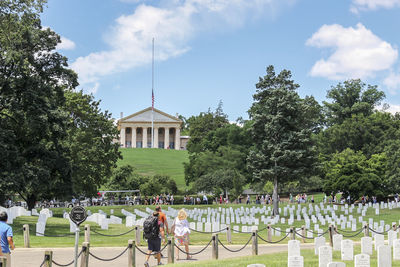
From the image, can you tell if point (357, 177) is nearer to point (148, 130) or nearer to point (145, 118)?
point (145, 118)

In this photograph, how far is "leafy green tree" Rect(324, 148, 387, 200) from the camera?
189 feet

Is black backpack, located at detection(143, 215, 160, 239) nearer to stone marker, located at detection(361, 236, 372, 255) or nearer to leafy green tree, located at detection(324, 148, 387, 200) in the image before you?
stone marker, located at detection(361, 236, 372, 255)

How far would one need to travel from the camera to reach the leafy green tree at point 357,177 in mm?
57469

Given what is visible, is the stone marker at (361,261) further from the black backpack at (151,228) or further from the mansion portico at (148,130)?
the mansion portico at (148,130)

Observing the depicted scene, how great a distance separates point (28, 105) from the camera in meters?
28.0

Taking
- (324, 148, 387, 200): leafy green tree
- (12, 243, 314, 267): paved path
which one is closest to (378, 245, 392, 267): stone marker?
(12, 243, 314, 267): paved path

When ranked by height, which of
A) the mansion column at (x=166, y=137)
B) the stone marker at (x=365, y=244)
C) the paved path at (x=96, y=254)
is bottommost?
the paved path at (x=96, y=254)

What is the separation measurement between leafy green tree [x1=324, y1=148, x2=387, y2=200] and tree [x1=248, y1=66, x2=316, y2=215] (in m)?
12.0

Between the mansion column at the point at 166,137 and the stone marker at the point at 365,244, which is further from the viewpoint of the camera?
the mansion column at the point at 166,137

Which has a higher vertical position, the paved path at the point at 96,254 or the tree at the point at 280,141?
the tree at the point at 280,141

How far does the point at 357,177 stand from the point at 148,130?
93.2 meters

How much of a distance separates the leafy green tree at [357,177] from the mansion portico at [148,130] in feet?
283

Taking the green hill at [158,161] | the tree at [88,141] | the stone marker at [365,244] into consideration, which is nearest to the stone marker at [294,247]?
the stone marker at [365,244]

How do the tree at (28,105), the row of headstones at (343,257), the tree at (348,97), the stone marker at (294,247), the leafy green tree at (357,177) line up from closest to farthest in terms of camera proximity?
the row of headstones at (343,257)
the stone marker at (294,247)
the tree at (28,105)
the leafy green tree at (357,177)
the tree at (348,97)
